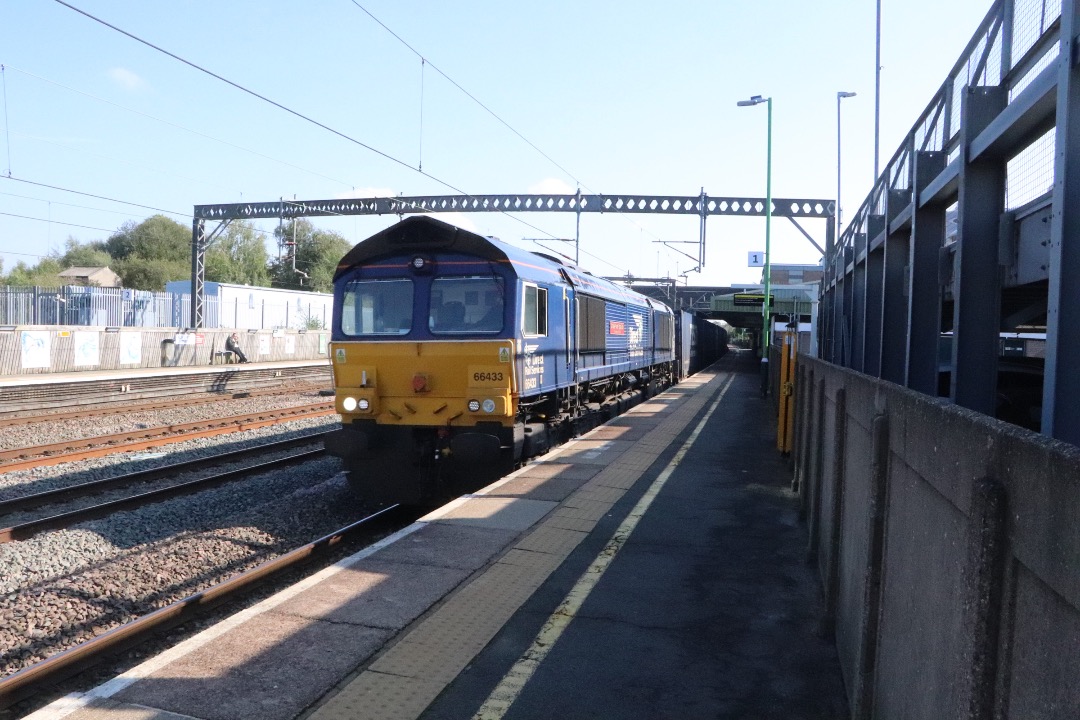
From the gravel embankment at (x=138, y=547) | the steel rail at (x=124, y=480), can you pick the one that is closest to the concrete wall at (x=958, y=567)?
the gravel embankment at (x=138, y=547)

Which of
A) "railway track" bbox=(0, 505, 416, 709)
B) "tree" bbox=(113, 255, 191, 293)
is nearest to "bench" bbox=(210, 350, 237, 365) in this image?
"railway track" bbox=(0, 505, 416, 709)

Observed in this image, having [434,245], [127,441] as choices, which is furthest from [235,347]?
[434,245]

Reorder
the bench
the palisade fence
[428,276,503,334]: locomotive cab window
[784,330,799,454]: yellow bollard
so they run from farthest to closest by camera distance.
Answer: the bench < the palisade fence < [784,330,799,454]: yellow bollard < [428,276,503,334]: locomotive cab window

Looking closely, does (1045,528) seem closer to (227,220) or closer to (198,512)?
(198,512)

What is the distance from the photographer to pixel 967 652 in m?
2.18

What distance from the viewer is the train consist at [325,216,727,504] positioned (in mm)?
10117

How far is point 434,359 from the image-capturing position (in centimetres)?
1033

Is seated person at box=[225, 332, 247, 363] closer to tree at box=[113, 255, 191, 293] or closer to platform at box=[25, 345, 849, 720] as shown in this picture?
platform at box=[25, 345, 849, 720]

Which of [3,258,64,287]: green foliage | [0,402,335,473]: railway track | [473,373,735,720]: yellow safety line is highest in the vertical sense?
[3,258,64,287]: green foliage

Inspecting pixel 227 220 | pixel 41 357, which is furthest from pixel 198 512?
pixel 227 220

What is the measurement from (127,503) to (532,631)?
22.5 feet

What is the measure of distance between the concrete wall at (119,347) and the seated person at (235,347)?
446 millimetres

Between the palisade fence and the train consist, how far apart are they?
83.6 ft

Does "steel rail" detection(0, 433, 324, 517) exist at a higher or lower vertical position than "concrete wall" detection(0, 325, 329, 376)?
lower
